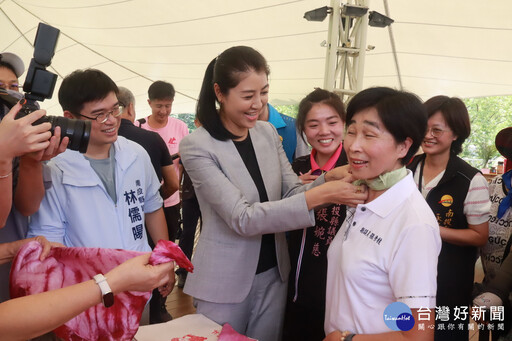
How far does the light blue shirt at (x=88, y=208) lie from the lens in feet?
4.03

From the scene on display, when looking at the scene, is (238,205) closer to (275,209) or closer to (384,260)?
(275,209)

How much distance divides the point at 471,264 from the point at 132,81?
291 inches

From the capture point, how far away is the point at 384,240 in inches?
37.0

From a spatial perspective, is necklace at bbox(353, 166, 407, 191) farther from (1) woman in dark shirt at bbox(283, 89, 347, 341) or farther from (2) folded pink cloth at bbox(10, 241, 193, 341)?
(2) folded pink cloth at bbox(10, 241, 193, 341)

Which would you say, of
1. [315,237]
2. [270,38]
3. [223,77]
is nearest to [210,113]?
[223,77]

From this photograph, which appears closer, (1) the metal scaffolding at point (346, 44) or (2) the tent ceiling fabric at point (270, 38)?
(1) the metal scaffolding at point (346, 44)

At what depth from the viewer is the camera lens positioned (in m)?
1.01

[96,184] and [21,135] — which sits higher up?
[21,135]

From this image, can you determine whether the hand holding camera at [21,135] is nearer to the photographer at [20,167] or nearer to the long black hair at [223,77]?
the photographer at [20,167]

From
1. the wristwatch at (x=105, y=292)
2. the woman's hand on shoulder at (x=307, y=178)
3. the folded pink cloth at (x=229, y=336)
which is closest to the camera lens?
the wristwatch at (x=105, y=292)

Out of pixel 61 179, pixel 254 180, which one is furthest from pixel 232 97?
pixel 61 179

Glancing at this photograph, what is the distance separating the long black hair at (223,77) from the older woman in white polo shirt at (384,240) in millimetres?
392

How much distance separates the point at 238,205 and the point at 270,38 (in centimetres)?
490

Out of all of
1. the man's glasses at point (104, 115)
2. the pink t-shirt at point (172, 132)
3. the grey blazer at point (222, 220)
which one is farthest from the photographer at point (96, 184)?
the pink t-shirt at point (172, 132)
